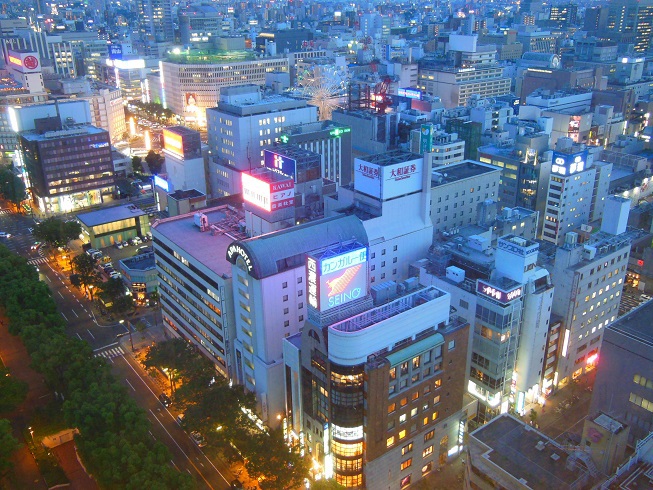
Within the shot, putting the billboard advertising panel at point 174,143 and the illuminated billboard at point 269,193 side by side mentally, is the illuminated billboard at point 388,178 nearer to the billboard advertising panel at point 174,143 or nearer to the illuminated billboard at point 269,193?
the illuminated billboard at point 269,193

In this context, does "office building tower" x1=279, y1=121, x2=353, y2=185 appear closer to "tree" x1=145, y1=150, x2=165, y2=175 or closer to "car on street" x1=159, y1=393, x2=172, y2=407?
"tree" x1=145, y1=150, x2=165, y2=175

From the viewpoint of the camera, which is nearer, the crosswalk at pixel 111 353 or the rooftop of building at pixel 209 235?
the rooftop of building at pixel 209 235

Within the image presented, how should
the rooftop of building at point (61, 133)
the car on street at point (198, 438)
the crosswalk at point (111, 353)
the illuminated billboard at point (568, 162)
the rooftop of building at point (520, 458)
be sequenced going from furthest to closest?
the rooftop of building at point (61, 133), the illuminated billboard at point (568, 162), the crosswalk at point (111, 353), the car on street at point (198, 438), the rooftop of building at point (520, 458)

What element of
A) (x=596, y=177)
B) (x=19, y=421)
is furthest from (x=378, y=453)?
(x=596, y=177)

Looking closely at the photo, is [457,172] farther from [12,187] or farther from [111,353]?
[12,187]

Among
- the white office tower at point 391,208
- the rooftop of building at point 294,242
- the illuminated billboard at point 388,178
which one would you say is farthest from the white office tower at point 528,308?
the rooftop of building at point 294,242

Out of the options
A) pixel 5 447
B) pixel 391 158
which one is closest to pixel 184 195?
pixel 391 158

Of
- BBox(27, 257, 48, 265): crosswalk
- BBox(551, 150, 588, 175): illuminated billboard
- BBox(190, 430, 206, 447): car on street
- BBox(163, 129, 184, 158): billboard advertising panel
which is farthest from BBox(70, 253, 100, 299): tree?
BBox(551, 150, 588, 175): illuminated billboard
